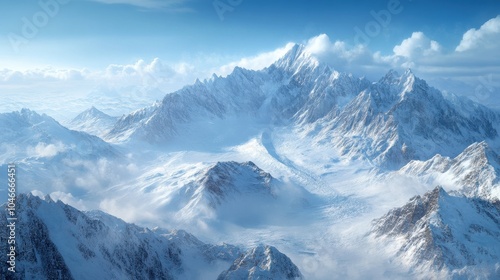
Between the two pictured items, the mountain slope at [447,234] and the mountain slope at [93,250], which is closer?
the mountain slope at [93,250]

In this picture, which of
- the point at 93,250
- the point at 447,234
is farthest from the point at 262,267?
the point at 447,234

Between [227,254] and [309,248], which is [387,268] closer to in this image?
[309,248]

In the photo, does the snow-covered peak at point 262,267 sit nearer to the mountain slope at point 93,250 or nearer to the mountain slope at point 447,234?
the mountain slope at point 93,250

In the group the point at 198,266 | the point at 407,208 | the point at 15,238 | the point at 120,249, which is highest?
the point at 407,208

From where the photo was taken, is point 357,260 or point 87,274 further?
point 357,260

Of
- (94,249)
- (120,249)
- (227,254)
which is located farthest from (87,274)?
(227,254)

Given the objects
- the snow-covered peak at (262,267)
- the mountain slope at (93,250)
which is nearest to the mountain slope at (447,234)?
the snow-covered peak at (262,267)

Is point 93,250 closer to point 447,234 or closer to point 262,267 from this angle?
point 262,267
